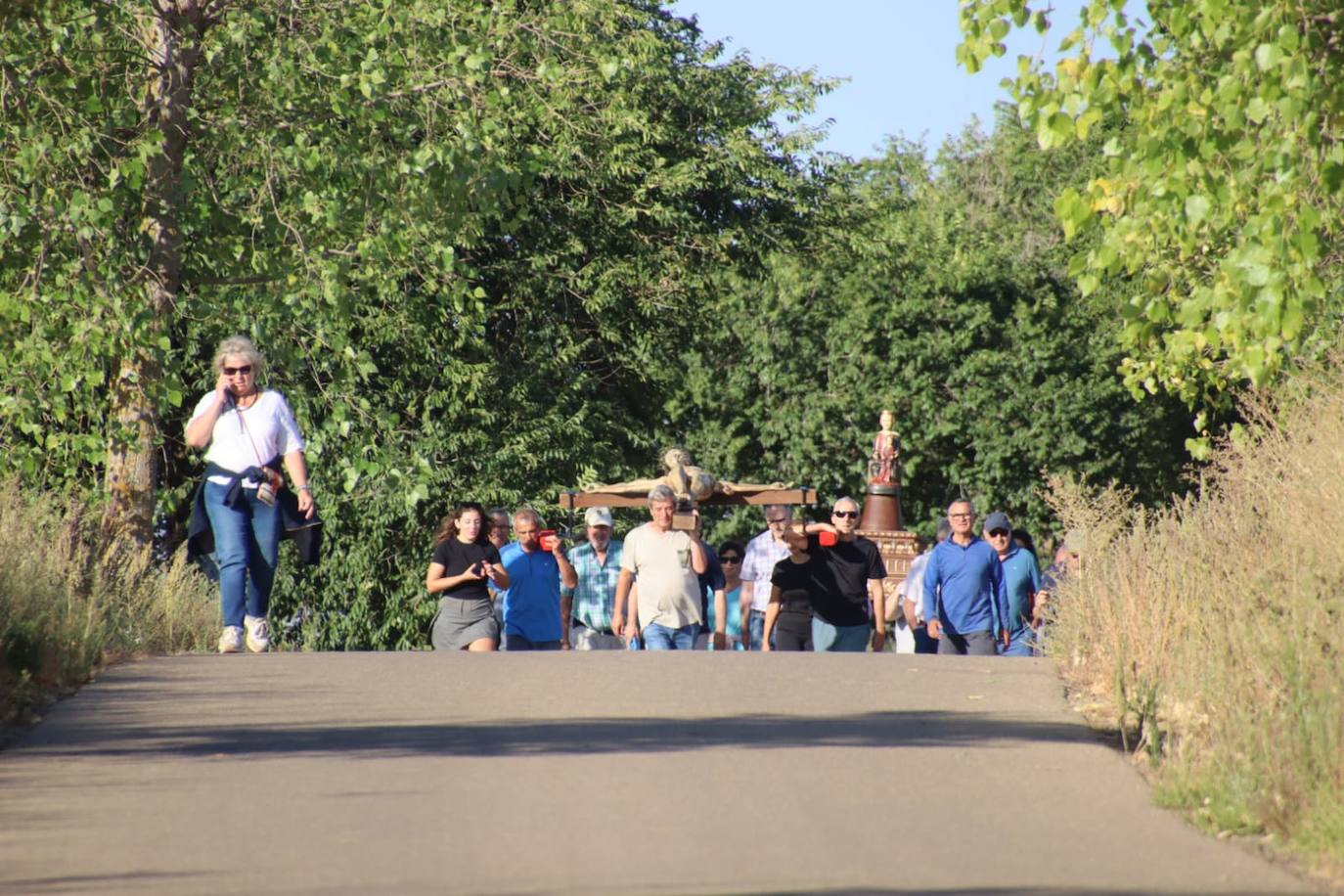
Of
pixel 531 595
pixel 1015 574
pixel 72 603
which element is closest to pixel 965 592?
pixel 1015 574

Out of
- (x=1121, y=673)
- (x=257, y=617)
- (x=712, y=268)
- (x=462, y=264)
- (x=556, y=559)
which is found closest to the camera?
(x=1121, y=673)

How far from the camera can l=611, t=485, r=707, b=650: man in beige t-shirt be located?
50.2 ft

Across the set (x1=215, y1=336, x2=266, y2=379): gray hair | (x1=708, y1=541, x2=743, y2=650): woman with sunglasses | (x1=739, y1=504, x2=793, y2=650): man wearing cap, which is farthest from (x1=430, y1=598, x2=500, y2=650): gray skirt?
(x1=708, y1=541, x2=743, y2=650): woman with sunglasses

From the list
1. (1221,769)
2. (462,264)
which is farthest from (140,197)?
(1221,769)

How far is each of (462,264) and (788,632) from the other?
14.1ft

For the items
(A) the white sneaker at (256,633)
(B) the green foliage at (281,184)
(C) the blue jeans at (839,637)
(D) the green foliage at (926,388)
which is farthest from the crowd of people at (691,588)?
(D) the green foliage at (926,388)

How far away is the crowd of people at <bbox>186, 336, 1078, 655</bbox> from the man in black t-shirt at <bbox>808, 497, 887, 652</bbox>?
0.03 feet

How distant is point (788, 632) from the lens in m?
16.1

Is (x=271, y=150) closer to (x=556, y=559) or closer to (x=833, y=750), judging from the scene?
(x=556, y=559)

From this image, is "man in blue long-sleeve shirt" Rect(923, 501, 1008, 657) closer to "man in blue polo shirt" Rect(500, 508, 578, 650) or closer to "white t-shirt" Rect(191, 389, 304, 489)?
"man in blue polo shirt" Rect(500, 508, 578, 650)

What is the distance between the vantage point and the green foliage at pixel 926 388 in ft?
148

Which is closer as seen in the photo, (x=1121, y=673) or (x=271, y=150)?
(x=1121, y=673)

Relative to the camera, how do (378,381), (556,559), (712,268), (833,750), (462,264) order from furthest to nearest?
(712,268) < (378,381) < (462,264) < (556,559) < (833,750)

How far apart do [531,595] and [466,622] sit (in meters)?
1.01
